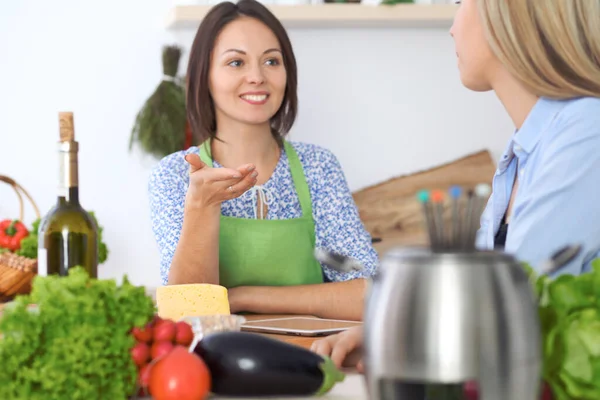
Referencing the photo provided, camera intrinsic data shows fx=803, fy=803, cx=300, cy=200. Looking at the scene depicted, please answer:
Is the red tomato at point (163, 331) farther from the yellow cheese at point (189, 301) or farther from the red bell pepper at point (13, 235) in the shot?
the red bell pepper at point (13, 235)

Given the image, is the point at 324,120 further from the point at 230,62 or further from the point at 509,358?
the point at 509,358

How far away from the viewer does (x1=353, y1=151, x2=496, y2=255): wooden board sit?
2904 millimetres

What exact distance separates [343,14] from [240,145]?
89cm

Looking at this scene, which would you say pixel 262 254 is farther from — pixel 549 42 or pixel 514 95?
pixel 549 42

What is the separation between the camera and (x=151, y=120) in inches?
113

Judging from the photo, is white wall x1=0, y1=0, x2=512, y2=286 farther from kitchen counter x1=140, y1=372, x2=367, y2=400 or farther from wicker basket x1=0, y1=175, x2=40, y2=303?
kitchen counter x1=140, y1=372, x2=367, y2=400

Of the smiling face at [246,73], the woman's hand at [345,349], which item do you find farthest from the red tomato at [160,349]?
the smiling face at [246,73]

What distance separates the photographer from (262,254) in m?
1.99

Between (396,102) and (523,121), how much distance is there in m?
1.73

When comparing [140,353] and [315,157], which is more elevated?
[315,157]

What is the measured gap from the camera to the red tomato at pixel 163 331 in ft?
2.79

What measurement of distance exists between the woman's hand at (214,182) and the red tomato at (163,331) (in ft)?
2.24

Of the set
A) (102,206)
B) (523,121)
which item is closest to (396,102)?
(102,206)

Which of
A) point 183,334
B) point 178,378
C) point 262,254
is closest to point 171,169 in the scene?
point 262,254
